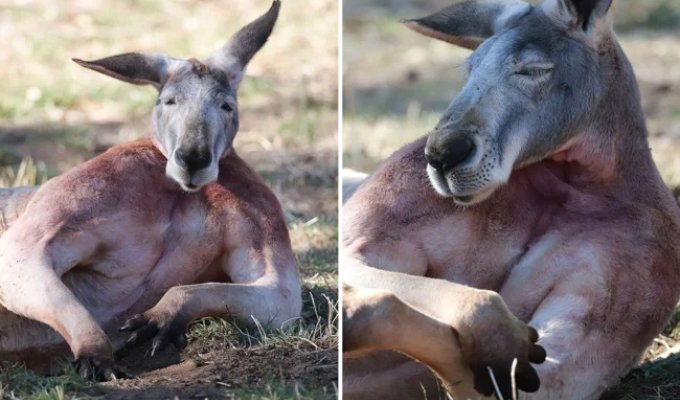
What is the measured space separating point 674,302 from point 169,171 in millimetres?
1699

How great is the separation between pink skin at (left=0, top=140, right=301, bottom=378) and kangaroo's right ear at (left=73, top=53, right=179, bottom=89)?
0.92ft

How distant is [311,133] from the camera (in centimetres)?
843

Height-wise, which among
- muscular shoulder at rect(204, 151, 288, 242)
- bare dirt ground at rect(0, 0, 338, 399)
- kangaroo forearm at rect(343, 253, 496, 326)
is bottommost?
bare dirt ground at rect(0, 0, 338, 399)

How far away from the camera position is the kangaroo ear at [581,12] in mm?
3693

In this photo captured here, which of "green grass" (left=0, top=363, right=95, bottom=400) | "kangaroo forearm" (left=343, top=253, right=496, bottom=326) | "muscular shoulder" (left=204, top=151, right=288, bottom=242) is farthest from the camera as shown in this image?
"muscular shoulder" (left=204, top=151, right=288, bottom=242)

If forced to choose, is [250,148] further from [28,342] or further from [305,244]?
[28,342]

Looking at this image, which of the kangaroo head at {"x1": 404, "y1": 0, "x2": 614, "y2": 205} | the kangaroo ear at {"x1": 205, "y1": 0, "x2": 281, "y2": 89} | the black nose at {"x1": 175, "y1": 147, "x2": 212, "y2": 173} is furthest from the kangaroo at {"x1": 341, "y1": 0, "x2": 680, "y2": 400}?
the kangaroo ear at {"x1": 205, "y1": 0, "x2": 281, "y2": 89}

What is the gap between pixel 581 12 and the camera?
370cm

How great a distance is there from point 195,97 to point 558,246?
4.94 feet

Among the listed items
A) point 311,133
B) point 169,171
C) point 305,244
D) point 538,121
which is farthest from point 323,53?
point 538,121

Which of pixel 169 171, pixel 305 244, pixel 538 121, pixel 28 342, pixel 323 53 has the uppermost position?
pixel 538 121

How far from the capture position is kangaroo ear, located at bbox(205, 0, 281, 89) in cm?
489

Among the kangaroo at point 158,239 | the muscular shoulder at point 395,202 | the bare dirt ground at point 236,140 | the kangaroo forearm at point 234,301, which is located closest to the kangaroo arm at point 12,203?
the kangaroo at point 158,239

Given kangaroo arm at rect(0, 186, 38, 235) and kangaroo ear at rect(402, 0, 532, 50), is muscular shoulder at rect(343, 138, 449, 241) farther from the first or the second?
kangaroo arm at rect(0, 186, 38, 235)
